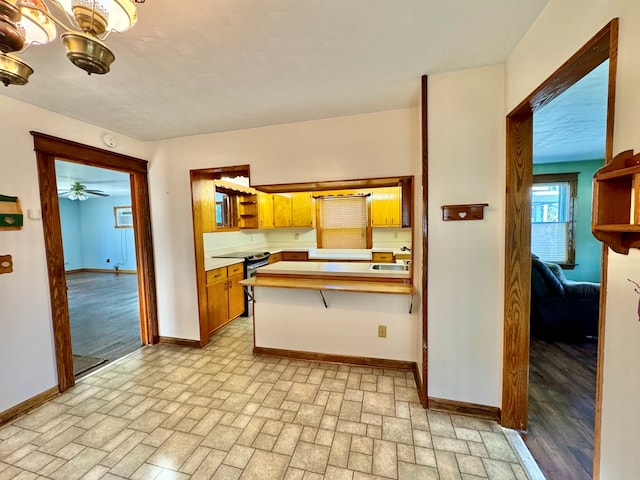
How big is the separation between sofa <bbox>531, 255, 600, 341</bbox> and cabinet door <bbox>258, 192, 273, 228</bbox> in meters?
4.06

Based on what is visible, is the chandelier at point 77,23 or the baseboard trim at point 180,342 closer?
the chandelier at point 77,23

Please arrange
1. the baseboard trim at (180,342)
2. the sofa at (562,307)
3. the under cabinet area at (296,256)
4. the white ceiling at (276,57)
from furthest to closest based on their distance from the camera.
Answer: the under cabinet area at (296,256), the baseboard trim at (180,342), the sofa at (562,307), the white ceiling at (276,57)

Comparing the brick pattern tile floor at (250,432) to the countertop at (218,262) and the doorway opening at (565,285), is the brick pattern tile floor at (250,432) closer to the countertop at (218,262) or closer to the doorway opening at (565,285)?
the doorway opening at (565,285)

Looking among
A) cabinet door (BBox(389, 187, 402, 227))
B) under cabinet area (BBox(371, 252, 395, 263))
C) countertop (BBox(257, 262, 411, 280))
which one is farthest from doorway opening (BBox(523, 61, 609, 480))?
under cabinet area (BBox(371, 252, 395, 263))

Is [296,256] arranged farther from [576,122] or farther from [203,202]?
[576,122]

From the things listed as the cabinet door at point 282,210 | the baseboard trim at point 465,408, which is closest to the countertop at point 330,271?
the baseboard trim at point 465,408

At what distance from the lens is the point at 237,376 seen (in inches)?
100

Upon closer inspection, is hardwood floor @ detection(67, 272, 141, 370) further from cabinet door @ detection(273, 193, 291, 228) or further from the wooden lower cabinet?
cabinet door @ detection(273, 193, 291, 228)

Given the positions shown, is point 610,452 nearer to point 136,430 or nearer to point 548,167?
point 136,430

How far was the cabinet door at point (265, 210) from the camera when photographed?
4.82 m

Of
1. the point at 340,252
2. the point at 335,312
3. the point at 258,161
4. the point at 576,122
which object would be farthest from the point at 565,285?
the point at 258,161

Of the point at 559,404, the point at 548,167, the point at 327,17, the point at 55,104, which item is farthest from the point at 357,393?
the point at 548,167

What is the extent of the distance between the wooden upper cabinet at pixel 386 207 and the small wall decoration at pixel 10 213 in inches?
169

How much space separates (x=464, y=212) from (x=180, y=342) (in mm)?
3385
